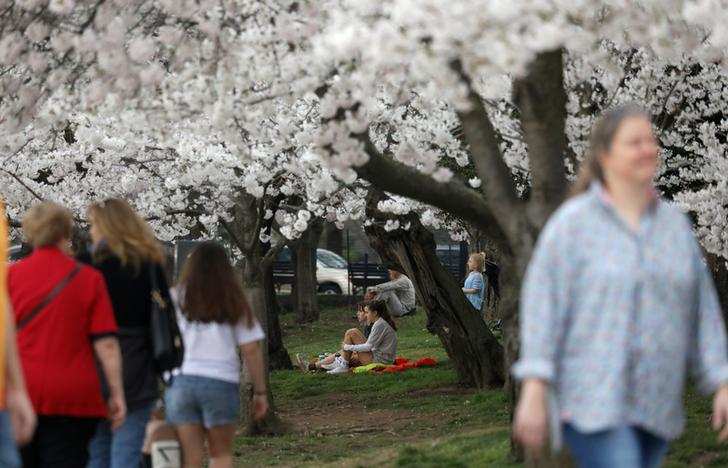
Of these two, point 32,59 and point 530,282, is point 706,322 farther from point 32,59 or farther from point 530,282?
point 32,59

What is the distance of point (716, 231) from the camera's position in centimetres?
1298

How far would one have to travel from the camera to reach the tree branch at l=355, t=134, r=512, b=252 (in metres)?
8.26

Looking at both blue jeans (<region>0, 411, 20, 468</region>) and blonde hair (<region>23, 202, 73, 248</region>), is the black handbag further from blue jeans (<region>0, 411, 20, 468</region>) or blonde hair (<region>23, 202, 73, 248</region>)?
blue jeans (<region>0, 411, 20, 468</region>)

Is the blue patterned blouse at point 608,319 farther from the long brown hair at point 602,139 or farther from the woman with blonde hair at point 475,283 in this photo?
the woman with blonde hair at point 475,283

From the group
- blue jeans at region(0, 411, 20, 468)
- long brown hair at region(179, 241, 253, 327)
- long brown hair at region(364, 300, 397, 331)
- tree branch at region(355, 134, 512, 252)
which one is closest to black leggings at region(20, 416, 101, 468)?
long brown hair at region(179, 241, 253, 327)

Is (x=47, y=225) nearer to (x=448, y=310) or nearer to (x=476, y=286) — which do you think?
(x=448, y=310)

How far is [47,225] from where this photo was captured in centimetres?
664

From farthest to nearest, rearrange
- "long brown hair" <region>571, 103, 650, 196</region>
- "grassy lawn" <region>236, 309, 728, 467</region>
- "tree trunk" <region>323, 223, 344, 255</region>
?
"tree trunk" <region>323, 223, 344, 255</region> → "grassy lawn" <region>236, 309, 728, 467</region> → "long brown hair" <region>571, 103, 650, 196</region>

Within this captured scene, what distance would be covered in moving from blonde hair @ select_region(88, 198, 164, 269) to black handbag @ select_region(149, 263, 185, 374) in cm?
8

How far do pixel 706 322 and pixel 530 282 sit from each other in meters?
0.60

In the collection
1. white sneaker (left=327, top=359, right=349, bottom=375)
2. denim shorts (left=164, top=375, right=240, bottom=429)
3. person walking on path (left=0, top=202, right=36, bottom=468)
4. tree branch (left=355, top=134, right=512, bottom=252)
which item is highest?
tree branch (left=355, top=134, right=512, bottom=252)

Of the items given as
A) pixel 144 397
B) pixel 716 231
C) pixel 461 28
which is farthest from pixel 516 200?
pixel 716 231

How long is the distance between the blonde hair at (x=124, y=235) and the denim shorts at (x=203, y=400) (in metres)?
0.68

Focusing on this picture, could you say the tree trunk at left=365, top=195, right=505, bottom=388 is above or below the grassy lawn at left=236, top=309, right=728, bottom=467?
above
